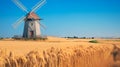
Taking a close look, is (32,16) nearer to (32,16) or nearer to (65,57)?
(32,16)

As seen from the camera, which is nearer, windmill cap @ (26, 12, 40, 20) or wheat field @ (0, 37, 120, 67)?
wheat field @ (0, 37, 120, 67)

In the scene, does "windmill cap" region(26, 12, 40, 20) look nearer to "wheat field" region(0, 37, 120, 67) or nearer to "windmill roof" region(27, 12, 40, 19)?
"windmill roof" region(27, 12, 40, 19)

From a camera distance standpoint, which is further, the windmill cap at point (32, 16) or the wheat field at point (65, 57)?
the windmill cap at point (32, 16)

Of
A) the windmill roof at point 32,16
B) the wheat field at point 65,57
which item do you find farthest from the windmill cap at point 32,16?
the wheat field at point 65,57

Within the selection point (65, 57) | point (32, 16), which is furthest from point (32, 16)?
point (65, 57)

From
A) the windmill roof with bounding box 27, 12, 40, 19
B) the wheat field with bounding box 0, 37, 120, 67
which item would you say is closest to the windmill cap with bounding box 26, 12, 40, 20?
the windmill roof with bounding box 27, 12, 40, 19

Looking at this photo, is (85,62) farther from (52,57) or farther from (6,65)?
(6,65)

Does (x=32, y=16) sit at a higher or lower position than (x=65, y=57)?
higher

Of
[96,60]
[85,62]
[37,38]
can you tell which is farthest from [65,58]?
[37,38]

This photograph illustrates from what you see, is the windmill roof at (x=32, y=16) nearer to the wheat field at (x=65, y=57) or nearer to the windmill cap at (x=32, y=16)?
the windmill cap at (x=32, y=16)

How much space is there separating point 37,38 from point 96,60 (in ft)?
128

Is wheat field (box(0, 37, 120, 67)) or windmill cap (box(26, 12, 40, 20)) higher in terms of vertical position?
windmill cap (box(26, 12, 40, 20))

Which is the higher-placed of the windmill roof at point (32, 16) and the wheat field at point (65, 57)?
the windmill roof at point (32, 16)

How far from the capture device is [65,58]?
8680 mm
